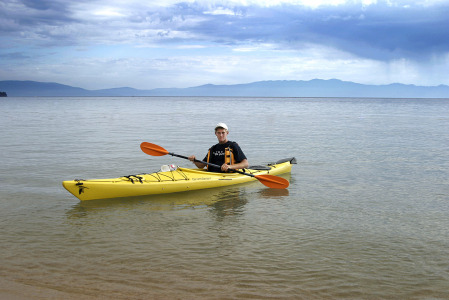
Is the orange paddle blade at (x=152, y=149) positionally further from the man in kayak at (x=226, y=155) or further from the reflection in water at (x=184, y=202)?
the reflection in water at (x=184, y=202)

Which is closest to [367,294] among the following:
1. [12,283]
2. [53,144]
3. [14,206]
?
[12,283]

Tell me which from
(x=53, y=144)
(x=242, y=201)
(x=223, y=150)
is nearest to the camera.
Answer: (x=242, y=201)

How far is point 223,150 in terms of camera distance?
9.05 m

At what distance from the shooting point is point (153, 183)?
8.34m

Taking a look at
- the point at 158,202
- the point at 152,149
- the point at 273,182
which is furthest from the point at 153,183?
A: the point at 273,182

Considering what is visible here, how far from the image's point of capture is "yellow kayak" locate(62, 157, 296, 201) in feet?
25.3

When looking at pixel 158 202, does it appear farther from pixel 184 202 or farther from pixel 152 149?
pixel 152 149

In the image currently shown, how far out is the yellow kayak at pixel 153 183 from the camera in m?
7.70

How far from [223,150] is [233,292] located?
506cm

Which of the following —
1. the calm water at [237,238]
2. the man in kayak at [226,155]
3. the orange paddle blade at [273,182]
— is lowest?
the calm water at [237,238]

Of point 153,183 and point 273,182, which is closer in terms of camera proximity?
point 153,183

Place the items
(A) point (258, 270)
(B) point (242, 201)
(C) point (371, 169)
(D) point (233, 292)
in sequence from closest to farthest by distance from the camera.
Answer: (D) point (233, 292) → (A) point (258, 270) → (B) point (242, 201) → (C) point (371, 169)

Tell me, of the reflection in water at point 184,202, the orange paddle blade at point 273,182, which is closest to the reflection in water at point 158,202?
the reflection in water at point 184,202

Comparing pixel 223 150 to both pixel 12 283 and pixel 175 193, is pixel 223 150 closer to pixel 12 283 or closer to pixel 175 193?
pixel 175 193
